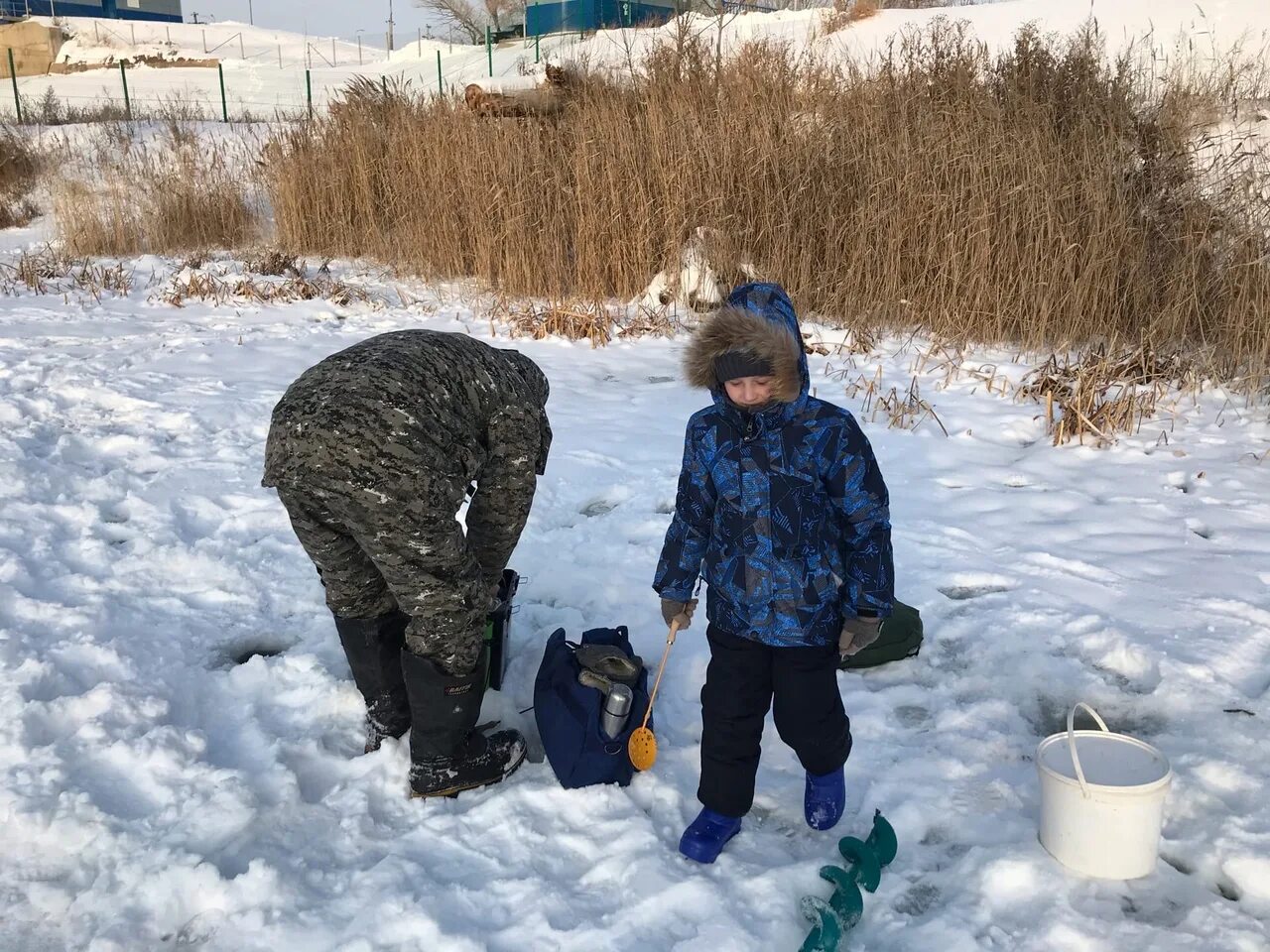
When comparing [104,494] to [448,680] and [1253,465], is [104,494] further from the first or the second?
[1253,465]

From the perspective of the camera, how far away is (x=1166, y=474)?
165 inches

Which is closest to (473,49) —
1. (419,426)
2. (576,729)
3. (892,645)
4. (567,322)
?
(567,322)

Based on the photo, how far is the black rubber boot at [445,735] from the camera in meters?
2.15

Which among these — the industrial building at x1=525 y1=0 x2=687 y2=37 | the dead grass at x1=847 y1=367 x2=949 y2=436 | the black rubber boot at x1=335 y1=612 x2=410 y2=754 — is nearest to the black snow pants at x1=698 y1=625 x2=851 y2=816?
the black rubber boot at x1=335 y1=612 x2=410 y2=754

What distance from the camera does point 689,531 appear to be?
82.7 inches

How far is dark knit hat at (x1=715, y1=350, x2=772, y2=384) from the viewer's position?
1.83m

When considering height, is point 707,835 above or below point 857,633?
below

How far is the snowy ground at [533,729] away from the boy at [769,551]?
0.76ft

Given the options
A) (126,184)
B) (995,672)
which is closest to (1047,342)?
(995,672)

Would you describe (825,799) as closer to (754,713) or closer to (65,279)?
(754,713)

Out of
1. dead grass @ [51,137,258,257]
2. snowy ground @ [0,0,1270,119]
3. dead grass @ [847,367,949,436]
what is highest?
snowy ground @ [0,0,1270,119]

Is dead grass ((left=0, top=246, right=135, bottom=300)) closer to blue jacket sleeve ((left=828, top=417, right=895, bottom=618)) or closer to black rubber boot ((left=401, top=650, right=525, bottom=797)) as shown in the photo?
black rubber boot ((left=401, top=650, right=525, bottom=797))

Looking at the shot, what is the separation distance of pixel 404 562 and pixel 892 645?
1.62 meters

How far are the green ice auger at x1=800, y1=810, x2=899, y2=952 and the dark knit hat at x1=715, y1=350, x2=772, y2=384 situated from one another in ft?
3.71
